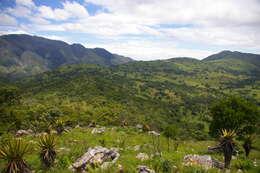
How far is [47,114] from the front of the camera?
5988 centimetres

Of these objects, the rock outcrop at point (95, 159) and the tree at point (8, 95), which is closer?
the rock outcrop at point (95, 159)

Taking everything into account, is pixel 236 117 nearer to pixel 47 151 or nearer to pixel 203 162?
pixel 203 162

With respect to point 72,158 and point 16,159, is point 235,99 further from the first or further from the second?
point 16,159

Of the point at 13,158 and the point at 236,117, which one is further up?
the point at 13,158

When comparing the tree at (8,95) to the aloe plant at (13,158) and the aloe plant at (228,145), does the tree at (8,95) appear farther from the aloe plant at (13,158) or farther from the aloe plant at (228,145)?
the aloe plant at (228,145)

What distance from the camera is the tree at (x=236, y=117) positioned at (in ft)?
93.6

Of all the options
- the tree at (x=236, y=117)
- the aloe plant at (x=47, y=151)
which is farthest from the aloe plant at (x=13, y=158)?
the tree at (x=236, y=117)

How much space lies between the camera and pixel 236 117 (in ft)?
93.4

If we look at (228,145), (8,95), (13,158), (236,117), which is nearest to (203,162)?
(228,145)

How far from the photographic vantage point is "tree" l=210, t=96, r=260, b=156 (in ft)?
93.6

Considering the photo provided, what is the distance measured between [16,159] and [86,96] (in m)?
111

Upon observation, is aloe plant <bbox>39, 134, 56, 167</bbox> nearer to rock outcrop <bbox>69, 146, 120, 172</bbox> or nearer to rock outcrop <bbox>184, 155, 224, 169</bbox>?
rock outcrop <bbox>69, 146, 120, 172</bbox>

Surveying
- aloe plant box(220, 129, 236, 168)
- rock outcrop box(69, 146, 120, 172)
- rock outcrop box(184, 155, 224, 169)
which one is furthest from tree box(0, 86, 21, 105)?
aloe plant box(220, 129, 236, 168)

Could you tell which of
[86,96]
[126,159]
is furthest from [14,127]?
[86,96]
